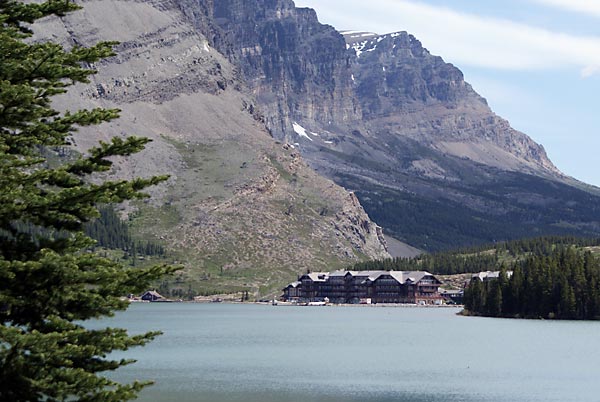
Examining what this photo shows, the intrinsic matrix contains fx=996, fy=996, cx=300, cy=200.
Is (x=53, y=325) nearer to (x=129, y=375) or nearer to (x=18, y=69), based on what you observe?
(x=18, y=69)

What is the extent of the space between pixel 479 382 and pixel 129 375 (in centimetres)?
3562

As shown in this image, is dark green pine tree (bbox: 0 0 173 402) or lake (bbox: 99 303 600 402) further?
lake (bbox: 99 303 600 402)

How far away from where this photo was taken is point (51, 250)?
69.2 ft

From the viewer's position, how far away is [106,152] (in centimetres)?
2203

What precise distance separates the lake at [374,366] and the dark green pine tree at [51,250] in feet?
216

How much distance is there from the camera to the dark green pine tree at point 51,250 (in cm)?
1956

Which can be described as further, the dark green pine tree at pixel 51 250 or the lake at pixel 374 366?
the lake at pixel 374 366

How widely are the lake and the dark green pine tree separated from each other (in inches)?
2587

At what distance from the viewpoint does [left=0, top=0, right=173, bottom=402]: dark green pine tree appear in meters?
19.6

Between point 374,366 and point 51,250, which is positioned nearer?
point 51,250

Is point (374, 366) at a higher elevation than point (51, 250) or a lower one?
lower

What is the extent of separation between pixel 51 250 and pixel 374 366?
96.9m

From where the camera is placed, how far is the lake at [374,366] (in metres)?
90.3

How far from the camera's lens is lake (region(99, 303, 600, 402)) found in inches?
3556
